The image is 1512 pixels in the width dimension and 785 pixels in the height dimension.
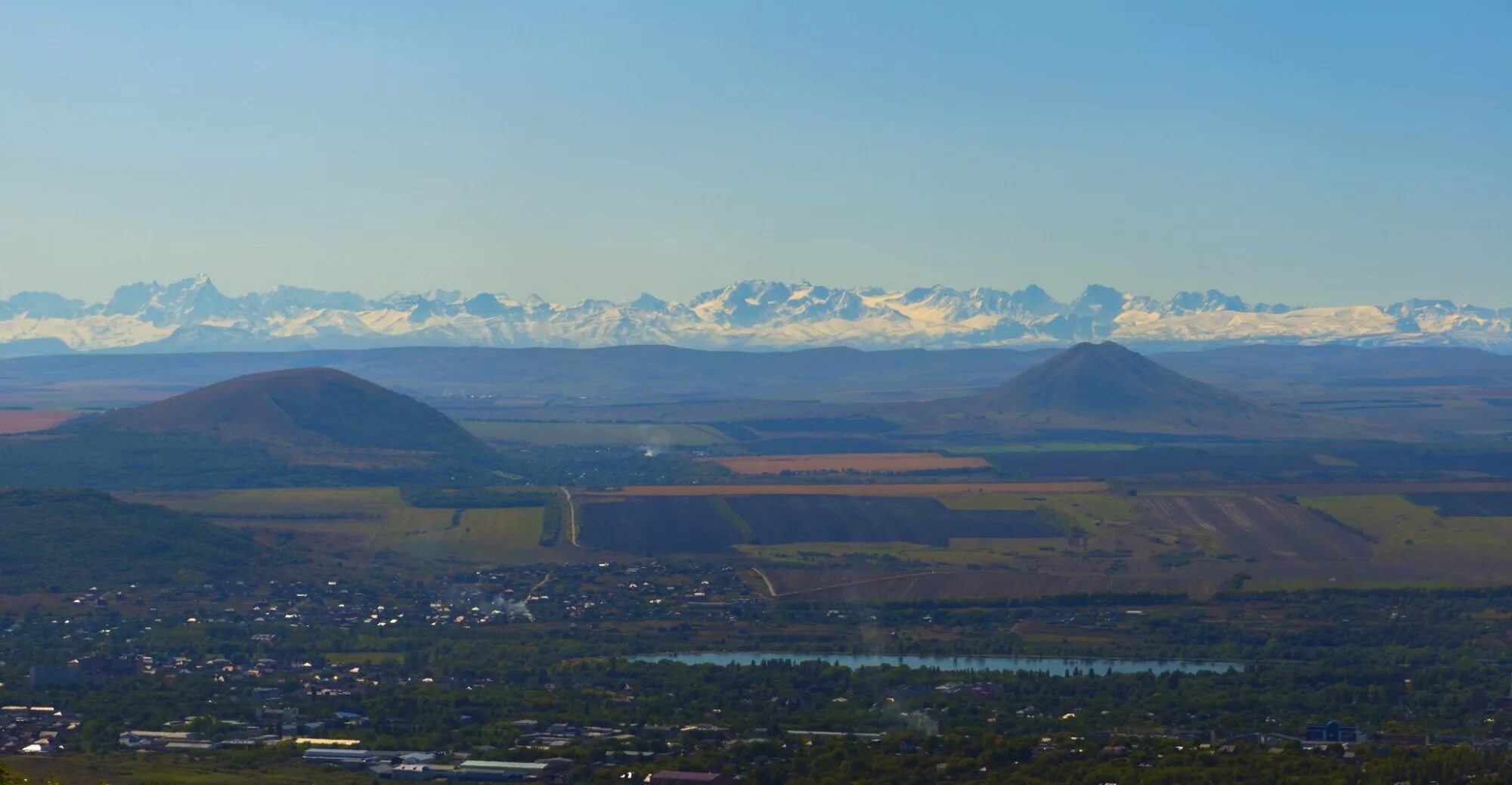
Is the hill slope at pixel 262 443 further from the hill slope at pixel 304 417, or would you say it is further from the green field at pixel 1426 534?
the green field at pixel 1426 534

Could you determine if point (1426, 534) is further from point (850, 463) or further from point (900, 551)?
point (850, 463)

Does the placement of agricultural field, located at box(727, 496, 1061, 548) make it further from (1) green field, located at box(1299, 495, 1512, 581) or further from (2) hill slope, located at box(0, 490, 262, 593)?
(2) hill slope, located at box(0, 490, 262, 593)

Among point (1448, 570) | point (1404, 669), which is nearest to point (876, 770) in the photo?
point (1404, 669)

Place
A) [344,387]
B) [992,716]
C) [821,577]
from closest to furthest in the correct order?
[992,716] → [821,577] → [344,387]

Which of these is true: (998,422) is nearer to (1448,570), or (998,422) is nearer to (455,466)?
(455,466)

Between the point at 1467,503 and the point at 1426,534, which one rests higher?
the point at 1467,503

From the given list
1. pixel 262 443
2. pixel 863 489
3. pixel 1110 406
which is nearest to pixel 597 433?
pixel 262 443

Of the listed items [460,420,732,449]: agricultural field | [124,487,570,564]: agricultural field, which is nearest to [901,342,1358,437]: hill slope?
[460,420,732,449]: agricultural field
